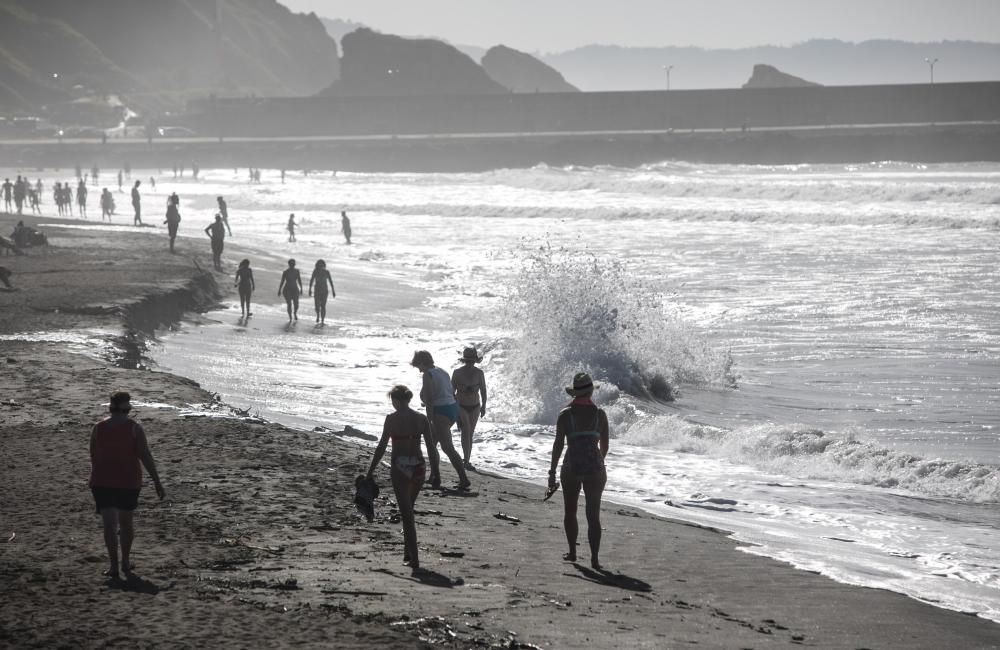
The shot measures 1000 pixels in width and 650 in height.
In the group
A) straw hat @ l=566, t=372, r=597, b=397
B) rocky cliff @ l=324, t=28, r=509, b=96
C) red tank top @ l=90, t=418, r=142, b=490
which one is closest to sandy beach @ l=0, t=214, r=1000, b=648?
red tank top @ l=90, t=418, r=142, b=490

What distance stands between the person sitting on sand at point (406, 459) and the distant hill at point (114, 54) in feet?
464

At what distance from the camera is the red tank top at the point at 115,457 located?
23.3 feet

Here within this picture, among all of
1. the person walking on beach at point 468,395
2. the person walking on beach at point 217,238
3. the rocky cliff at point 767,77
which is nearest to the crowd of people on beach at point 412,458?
the person walking on beach at point 468,395

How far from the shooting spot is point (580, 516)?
9578 mm

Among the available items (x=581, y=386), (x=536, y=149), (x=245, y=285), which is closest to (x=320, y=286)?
(x=245, y=285)

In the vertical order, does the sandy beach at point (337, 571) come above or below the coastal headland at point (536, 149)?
below

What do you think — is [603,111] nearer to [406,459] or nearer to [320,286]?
[320,286]

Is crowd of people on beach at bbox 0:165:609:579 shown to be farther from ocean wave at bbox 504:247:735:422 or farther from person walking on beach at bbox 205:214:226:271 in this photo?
person walking on beach at bbox 205:214:226:271

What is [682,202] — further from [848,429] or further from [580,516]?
[580,516]

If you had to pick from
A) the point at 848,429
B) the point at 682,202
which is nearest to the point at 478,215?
the point at 682,202

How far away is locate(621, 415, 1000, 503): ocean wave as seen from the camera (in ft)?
37.9

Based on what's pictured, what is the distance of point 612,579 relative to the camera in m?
7.80

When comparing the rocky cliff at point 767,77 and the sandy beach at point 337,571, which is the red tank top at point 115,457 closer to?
the sandy beach at point 337,571

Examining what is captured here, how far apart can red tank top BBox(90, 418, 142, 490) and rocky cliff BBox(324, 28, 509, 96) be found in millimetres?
138832
